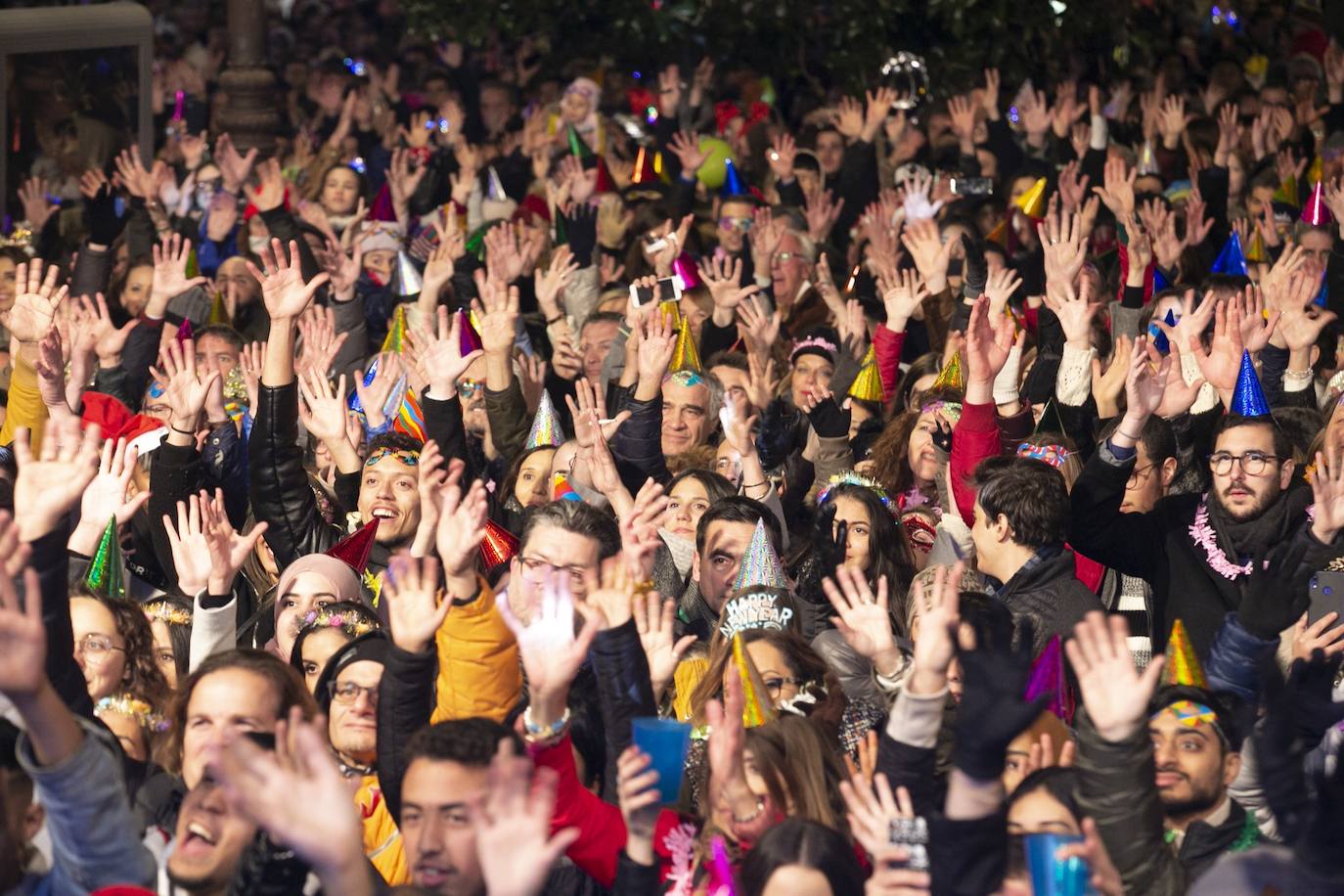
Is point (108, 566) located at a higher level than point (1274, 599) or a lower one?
lower

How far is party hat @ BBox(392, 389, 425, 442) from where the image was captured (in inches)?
294

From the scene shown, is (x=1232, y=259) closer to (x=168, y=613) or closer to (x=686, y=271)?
(x=686, y=271)

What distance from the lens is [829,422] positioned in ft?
24.8

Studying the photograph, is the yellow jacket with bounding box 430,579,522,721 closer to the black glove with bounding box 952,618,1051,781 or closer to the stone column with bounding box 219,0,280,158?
the black glove with bounding box 952,618,1051,781

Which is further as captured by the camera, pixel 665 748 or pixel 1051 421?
pixel 1051 421

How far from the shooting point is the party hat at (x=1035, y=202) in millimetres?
10727

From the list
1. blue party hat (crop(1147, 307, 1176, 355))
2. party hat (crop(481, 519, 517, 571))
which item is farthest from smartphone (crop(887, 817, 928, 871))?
blue party hat (crop(1147, 307, 1176, 355))

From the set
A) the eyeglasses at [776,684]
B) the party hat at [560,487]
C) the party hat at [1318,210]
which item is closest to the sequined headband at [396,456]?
the party hat at [560,487]

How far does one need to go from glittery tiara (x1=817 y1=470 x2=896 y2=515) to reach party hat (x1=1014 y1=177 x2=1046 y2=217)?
3738 millimetres

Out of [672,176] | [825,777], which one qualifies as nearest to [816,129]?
[672,176]

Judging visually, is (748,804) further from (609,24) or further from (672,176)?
(609,24)

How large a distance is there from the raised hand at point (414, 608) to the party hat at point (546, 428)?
3.14 m

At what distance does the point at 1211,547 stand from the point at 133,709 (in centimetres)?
319

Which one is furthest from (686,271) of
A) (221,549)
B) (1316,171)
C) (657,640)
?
(657,640)
